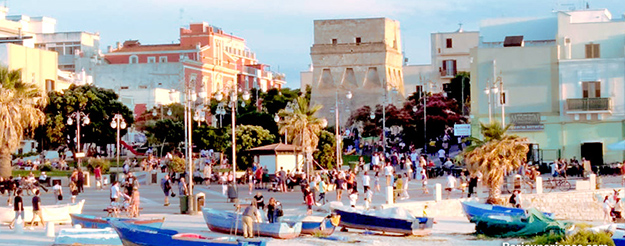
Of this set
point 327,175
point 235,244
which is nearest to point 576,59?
point 327,175

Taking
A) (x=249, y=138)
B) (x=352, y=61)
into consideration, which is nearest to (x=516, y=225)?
(x=249, y=138)

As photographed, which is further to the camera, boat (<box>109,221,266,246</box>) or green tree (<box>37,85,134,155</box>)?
green tree (<box>37,85,134,155</box>)

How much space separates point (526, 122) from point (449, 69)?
4416cm

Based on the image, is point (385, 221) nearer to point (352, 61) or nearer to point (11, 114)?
point (11, 114)

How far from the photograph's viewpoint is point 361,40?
95.9 m

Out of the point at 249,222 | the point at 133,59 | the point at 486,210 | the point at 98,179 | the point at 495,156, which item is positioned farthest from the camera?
the point at 133,59

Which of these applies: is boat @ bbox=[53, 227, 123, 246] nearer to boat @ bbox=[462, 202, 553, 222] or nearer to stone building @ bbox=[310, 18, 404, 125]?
boat @ bbox=[462, 202, 553, 222]

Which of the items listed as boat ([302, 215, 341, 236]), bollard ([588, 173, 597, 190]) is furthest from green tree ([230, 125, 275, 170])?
boat ([302, 215, 341, 236])

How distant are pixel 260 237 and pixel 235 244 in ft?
16.1

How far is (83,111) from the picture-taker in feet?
201

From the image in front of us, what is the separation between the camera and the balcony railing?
55500 mm

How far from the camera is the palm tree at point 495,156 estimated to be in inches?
1540

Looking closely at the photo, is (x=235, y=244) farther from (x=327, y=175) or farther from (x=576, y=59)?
(x=576, y=59)

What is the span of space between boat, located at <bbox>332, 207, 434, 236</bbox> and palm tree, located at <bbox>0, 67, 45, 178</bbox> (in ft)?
62.4
